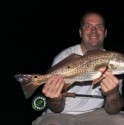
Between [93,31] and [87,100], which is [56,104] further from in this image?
[93,31]

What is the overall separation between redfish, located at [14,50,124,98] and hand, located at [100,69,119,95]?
0.07 metres

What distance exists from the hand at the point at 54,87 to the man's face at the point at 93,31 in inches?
42.5

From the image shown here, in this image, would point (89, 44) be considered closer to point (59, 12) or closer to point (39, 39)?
point (39, 39)

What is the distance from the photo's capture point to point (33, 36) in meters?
25.5

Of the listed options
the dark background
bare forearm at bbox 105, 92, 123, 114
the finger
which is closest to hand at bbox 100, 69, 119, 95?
bare forearm at bbox 105, 92, 123, 114

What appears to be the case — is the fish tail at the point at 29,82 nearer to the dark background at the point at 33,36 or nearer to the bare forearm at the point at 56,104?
the bare forearm at the point at 56,104

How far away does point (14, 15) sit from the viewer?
3044cm

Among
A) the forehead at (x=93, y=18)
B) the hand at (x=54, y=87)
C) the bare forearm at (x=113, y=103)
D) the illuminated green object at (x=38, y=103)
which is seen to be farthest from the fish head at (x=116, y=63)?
the illuminated green object at (x=38, y=103)

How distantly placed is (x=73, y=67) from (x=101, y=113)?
43.1 inches

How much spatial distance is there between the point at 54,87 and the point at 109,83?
A: 0.74 metres

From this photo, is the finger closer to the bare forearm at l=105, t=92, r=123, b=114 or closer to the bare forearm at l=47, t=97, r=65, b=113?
the bare forearm at l=47, t=97, r=65, b=113

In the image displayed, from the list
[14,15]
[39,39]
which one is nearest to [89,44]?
Result: [39,39]

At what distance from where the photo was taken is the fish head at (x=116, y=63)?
15.5 ft

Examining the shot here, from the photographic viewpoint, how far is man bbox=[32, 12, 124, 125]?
16.2ft
